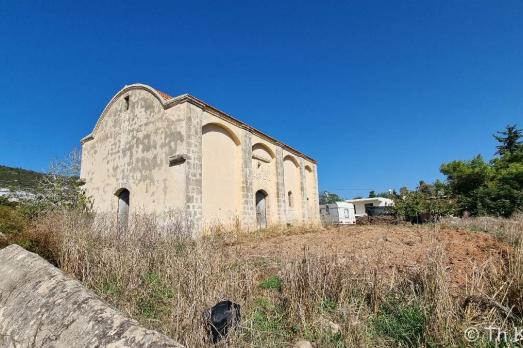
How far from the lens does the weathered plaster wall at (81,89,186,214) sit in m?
10.5

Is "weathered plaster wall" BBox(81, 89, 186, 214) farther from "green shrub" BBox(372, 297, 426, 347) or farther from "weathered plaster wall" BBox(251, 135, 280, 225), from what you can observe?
"green shrub" BBox(372, 297, 426, 347)

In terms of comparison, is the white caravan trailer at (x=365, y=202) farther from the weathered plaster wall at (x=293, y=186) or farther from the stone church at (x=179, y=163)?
the stone church at (x=179, y=163)

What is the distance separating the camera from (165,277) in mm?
4176

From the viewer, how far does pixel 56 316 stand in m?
2.01

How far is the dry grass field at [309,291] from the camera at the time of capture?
8.50 feet

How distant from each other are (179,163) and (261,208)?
616 cm

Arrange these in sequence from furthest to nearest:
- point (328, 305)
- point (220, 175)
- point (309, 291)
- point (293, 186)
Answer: point (293, 186) < point (220, 175) < point (328, 305) < point (309, 291)

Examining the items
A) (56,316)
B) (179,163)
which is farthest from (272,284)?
(179,163)

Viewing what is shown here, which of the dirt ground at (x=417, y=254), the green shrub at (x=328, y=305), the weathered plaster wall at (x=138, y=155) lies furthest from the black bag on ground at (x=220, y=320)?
the weathered plaster wall at (x=138, y=155)

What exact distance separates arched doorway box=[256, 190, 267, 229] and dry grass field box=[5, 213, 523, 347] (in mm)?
9372

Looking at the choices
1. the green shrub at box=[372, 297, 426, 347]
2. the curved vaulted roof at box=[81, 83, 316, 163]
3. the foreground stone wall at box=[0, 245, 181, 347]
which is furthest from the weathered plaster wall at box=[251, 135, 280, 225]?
the foreground stone wall at box=[0, 245, 181, 347]

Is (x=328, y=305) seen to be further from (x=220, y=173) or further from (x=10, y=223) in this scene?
(x=220, y=173)

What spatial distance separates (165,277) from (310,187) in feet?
59.9

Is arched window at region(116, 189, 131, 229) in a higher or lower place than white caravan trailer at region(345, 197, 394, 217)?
lower
